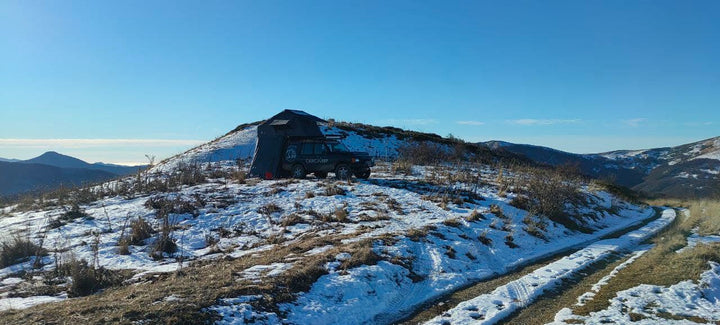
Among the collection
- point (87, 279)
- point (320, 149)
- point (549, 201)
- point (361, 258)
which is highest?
point (320, 149)

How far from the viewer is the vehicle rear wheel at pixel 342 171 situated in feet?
61.6

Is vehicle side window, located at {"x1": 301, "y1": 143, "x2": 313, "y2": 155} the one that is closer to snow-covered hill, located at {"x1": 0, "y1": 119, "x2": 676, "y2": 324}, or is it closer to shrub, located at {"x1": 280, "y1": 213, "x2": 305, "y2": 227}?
snow-covered hill, located at {"x1": 0, "y1": 119, "x2": 676, "y2": 324}

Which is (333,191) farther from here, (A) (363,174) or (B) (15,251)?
(B) (15,251)

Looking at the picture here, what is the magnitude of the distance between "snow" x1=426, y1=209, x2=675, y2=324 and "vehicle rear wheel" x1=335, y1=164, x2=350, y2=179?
10.2 metres

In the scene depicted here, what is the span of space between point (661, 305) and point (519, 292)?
6.01 ft

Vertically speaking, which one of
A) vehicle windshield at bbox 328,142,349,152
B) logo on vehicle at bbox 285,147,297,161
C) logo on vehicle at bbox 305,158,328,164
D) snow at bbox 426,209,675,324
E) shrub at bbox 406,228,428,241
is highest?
vehicle windshield at bbox 328,142,349,152

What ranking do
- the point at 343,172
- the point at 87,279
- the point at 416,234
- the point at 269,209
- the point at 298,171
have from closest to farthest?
the point at 87,279 → the point at 416,234 → the point at 269,209 → the point at 343,172 → the point at 298,171

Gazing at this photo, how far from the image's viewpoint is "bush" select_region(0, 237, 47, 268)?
9.05 m

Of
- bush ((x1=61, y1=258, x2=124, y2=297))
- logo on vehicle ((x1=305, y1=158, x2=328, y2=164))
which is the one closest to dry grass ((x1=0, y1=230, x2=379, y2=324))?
bush ((x1=61, y1=258, x2=124, y2=297))

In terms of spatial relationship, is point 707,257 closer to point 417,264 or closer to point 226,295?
point 417,264

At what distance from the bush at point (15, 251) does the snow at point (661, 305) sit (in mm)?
10177

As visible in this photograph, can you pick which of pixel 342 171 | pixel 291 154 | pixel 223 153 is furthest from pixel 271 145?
pixel 223 153

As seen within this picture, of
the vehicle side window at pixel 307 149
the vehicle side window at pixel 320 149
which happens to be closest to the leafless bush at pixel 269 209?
the vehicle side window at pixel 320 149

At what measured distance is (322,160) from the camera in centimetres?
1917
